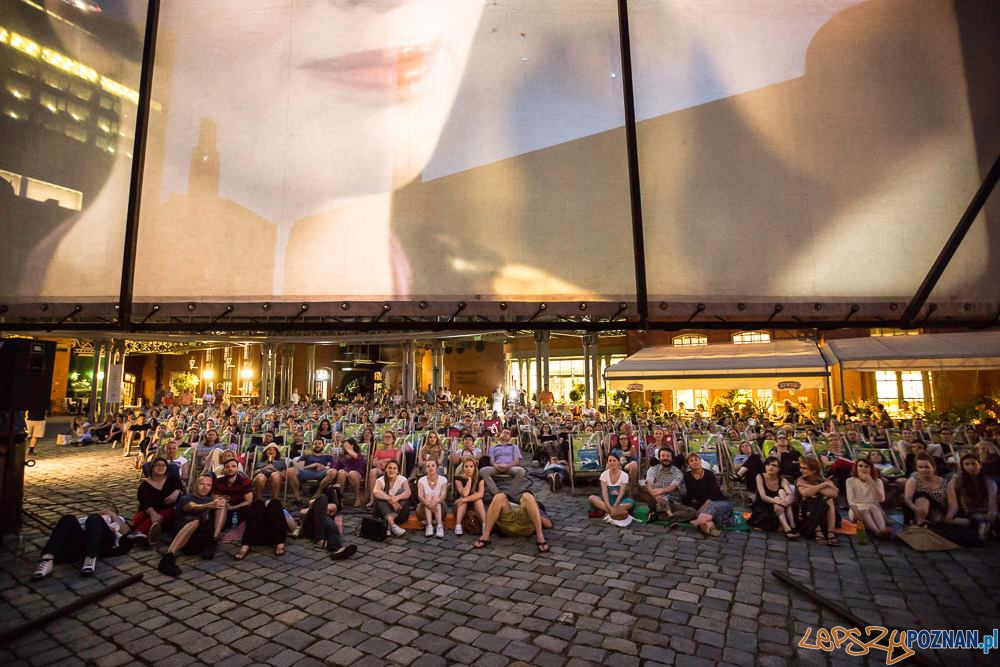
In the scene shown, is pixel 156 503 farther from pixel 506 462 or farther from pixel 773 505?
pixel 773 505

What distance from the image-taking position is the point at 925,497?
609 cm

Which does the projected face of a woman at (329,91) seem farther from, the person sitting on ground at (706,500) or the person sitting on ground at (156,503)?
the person sitting on ground at (706,500)

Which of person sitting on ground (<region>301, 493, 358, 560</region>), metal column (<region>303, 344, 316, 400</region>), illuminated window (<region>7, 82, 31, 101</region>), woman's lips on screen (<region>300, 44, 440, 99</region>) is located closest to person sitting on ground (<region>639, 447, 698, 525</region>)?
person sitting on ground (<region>301, 493, 358, 560</region>)

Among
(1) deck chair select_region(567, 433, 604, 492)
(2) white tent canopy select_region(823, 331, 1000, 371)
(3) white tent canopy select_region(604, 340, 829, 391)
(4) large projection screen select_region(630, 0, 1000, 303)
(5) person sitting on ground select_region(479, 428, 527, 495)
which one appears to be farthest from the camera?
(3) white tent canopy select_region(604, 340, 829, 391)

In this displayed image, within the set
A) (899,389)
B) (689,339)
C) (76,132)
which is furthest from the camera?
(689,339)

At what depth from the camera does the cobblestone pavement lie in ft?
10.4

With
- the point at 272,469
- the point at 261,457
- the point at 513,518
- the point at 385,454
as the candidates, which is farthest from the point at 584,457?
the point at 261,457

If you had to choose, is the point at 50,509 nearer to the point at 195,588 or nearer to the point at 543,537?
the point at 195,588

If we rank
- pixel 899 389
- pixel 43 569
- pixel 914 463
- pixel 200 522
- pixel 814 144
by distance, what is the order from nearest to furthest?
pixel 814 144 → pixel 43 569 → pixel 200 522 → pixel 914 463 → pixel 899 389

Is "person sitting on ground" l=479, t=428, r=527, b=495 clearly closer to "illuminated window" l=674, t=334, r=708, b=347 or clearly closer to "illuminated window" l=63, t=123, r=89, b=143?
"illuminated window" l=63, t=123, r=89, b=143

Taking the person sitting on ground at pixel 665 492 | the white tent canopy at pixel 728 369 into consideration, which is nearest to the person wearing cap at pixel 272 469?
the person sitting on ground at pixel 665 492

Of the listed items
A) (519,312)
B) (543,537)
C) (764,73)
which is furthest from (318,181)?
(543,537)

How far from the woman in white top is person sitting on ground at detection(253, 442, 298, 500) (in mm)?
2311

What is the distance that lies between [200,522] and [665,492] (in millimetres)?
5965
